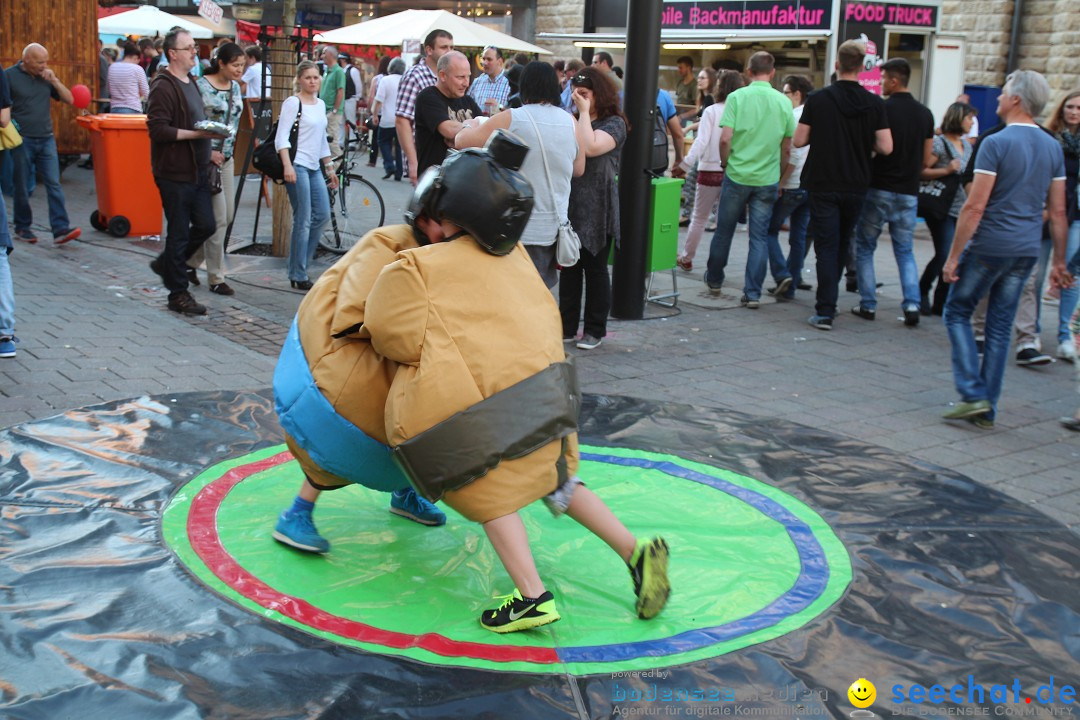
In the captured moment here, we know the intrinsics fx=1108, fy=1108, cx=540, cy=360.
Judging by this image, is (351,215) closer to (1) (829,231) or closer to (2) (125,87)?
(2) (125,87)

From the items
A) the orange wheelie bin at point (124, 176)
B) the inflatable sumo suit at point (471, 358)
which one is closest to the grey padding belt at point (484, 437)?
the inflatable sumo suit at point (471, 358)

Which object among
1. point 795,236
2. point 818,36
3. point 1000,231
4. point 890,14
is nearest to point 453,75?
point 1000,231

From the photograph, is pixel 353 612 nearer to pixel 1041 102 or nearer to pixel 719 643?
pixel 719 643

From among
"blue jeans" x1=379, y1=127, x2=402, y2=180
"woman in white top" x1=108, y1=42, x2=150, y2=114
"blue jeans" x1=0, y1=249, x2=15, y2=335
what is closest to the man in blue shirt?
"blue jeans" x1=0, y1=249, x2=15, y2=335

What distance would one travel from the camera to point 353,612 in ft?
11.0

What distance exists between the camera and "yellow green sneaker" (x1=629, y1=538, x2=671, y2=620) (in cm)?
334

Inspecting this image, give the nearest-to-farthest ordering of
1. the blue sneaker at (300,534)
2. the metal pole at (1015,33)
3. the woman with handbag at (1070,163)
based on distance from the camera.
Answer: the blue sneaker at (300,534) < the woman with handbag at (1070,163) < the metal pole at (1015,33)

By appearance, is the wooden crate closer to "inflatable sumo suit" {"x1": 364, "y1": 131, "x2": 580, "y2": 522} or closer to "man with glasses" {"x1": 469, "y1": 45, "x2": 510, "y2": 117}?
"man with glasses" {"x1": 469, "y1": 45, "x2": 510, "y2": 117}

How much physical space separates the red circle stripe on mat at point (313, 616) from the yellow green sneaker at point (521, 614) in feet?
0.28

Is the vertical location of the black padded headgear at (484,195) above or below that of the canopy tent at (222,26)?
below

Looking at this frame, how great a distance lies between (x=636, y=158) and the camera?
7.92 m

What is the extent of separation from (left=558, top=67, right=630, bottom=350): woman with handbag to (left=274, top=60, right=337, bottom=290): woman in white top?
7.26 ft

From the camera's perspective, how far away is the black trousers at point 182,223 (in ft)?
23.5

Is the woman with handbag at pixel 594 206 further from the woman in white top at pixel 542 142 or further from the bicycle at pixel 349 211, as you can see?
the bicycle at pixel 349 211
